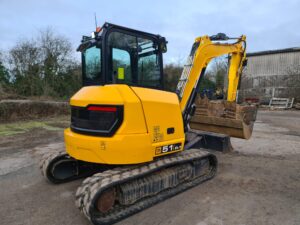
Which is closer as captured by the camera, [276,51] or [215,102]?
[215,102]

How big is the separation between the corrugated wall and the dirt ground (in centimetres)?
1502

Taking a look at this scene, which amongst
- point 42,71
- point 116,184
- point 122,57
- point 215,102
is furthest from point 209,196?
point 42,71

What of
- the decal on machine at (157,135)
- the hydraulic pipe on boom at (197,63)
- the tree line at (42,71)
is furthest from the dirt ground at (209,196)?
the tree line at (42,71)

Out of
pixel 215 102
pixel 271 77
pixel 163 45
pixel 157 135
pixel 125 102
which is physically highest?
pixel 271 77

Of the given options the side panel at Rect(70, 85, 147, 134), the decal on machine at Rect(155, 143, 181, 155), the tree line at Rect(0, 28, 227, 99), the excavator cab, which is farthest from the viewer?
the tree line at Rect(0, 28, 227, 99)

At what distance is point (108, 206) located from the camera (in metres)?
2.96

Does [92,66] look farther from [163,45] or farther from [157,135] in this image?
[157,135]

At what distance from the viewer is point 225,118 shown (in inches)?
213

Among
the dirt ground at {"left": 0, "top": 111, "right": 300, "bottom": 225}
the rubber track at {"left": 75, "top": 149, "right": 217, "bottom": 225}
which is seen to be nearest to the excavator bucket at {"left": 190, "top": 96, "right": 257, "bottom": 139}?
the dirt ground at {"left": 0, "top": 111, "right": 300, "bottom": 225}

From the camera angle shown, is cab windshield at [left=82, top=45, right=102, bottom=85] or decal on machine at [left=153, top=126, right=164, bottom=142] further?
cab windshield at [left=82, top=45, right=102, bottom=85]

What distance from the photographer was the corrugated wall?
61.5ft

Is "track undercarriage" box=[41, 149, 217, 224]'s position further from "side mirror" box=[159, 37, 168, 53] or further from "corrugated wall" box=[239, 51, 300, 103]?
"corrugated wall" box=[239, 51, 300, 103]

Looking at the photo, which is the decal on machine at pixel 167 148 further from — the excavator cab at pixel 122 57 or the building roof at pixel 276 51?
the building roof at pixel 276 51

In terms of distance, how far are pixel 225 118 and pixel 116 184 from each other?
3327 mm
